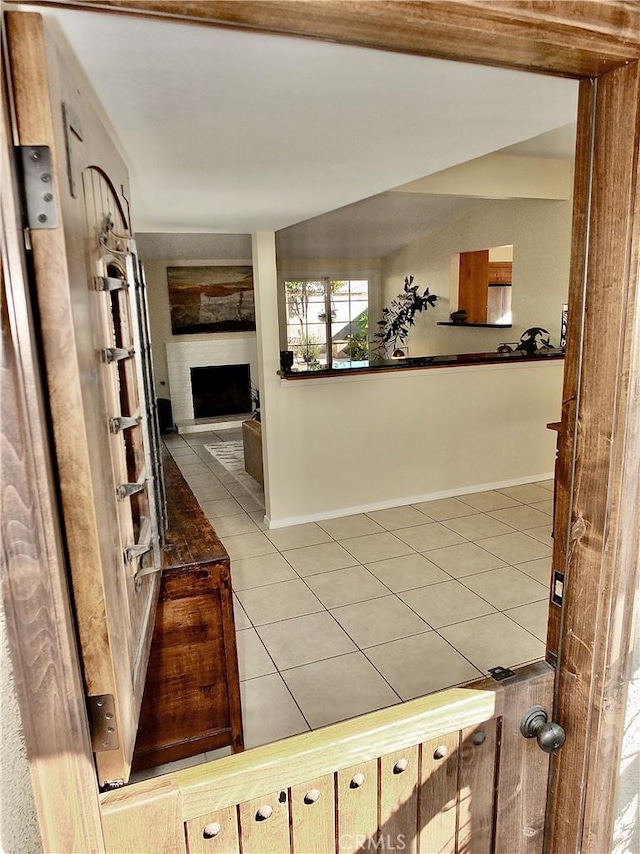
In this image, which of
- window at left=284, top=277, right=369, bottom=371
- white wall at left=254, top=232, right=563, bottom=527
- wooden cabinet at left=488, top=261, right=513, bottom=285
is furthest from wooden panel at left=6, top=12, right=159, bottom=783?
window at left=284, top=277, right=369, bottom=371

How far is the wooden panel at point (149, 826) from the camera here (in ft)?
3.08

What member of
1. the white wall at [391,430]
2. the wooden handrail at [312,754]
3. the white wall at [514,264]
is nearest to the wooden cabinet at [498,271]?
the white wall at [514,264]

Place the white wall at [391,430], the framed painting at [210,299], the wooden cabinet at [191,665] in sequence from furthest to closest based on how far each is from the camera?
the framed painting at [210,299], the white wall at [391,430], the wooden cabinet at [191,665]

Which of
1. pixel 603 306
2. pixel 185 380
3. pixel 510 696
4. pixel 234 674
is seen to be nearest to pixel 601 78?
pixel 603 306

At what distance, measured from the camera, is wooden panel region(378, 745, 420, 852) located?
1.16 m

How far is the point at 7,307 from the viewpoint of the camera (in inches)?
26.0

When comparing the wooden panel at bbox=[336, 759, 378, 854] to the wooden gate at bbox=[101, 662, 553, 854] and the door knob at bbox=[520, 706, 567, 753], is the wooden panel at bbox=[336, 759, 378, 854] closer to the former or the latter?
the wooden gate at bbox=[101, 662, 553, 854]

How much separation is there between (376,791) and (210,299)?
25.6 ft

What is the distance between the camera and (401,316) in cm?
825

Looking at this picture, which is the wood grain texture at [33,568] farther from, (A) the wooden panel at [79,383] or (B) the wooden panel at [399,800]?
(B) the wooden panel at [399,800]

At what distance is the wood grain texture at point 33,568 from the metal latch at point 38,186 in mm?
15

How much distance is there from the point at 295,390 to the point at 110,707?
140 inches

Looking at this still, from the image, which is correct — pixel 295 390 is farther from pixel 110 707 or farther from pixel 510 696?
pixel 110 707

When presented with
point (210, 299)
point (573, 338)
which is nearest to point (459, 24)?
point (573, 338)
